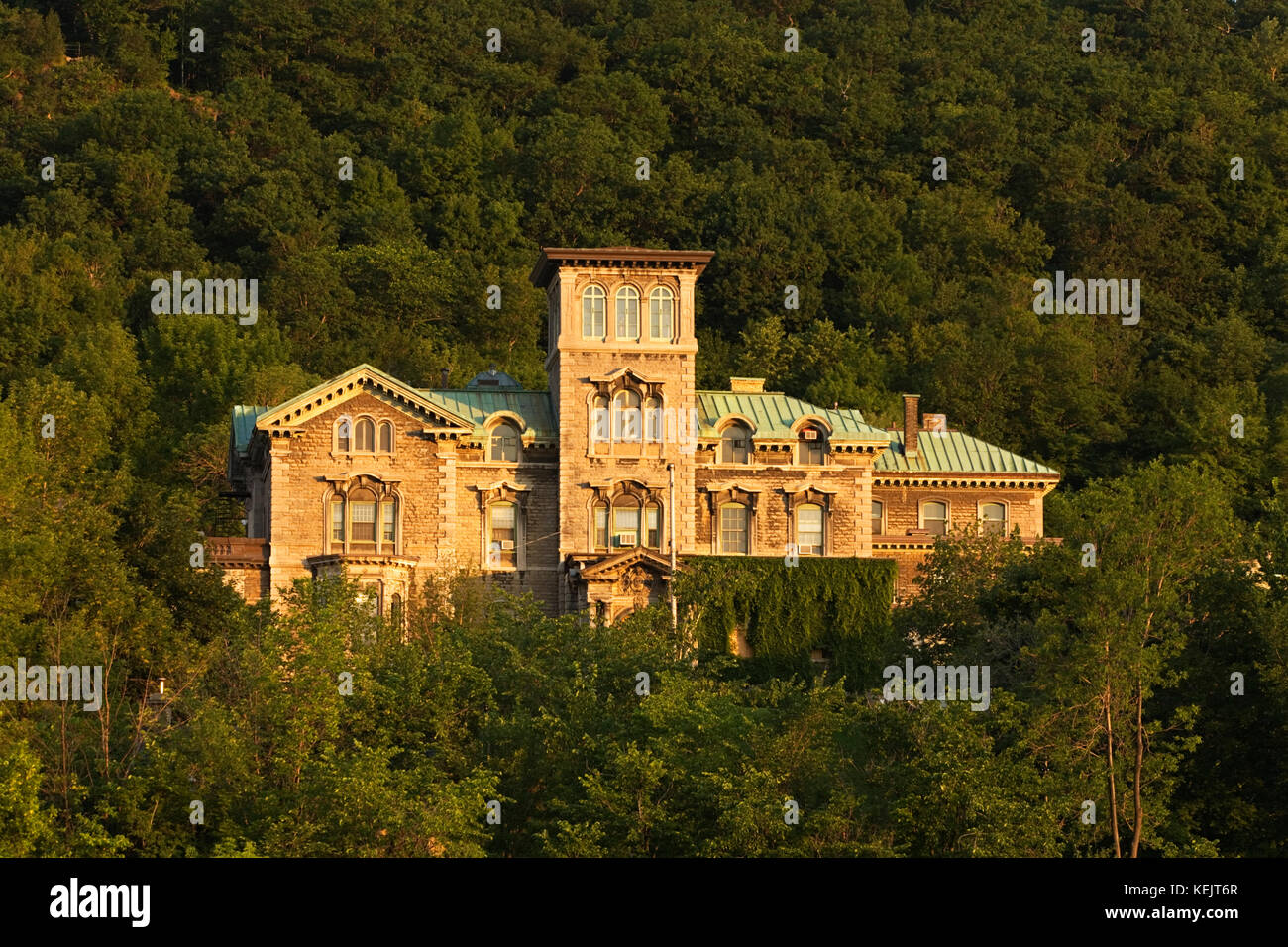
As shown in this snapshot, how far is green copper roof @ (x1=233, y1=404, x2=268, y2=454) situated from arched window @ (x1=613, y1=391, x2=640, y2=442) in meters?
12.8

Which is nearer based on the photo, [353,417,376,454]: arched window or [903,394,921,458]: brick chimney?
[353,417,376,454]: arched window

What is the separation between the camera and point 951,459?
8144 centimetres

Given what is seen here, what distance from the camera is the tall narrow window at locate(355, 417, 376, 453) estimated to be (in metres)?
74.9

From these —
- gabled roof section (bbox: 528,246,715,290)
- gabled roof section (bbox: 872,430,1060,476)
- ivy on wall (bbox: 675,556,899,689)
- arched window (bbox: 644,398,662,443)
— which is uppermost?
gabled roof section (bbox: 528,246,715,290)

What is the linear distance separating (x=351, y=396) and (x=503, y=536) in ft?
21.3

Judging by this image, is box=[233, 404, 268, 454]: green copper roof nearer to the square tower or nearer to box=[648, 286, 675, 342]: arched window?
the square tower

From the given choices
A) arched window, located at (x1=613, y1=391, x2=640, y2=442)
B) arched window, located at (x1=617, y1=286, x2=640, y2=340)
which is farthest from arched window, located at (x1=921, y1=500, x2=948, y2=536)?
arched window, located at (x1=617, y1=286, x2=640, y2=340)

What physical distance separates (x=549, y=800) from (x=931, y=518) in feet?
96.7

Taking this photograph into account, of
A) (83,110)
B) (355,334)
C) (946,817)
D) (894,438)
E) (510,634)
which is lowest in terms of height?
(946,817)

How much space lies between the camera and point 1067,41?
15588 centimetres

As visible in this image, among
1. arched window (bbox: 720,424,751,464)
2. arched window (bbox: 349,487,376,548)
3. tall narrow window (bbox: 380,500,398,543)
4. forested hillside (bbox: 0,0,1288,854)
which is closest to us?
forested hillside (bbox: 0,0,1288,854)

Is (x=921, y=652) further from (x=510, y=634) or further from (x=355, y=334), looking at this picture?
(x=355, y=334)

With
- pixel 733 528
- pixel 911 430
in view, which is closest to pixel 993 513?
pixel 911 430
